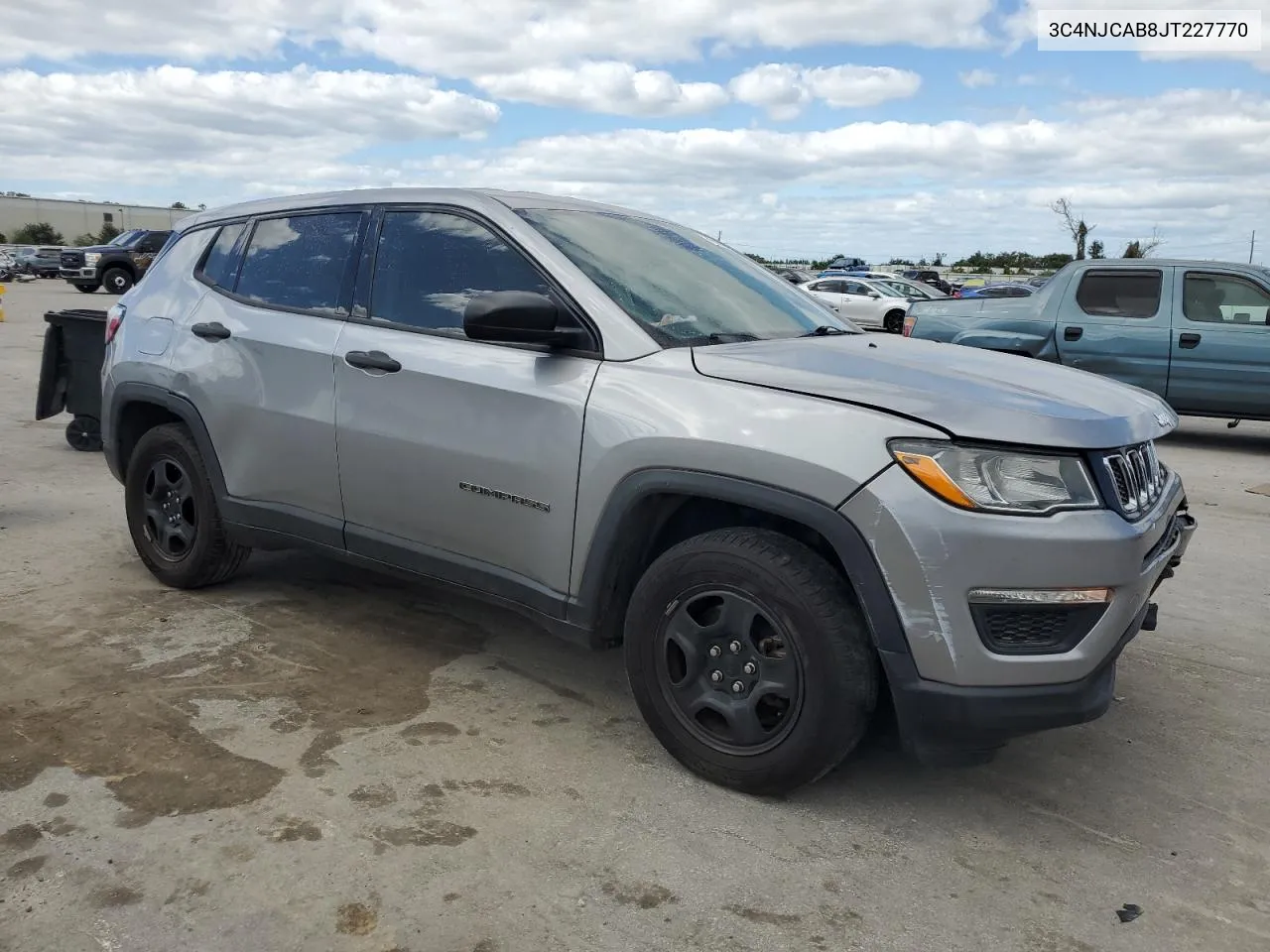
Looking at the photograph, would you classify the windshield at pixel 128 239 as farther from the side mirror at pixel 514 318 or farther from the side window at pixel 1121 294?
the side mirror at pixel 514 318

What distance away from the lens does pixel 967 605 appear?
105 inches

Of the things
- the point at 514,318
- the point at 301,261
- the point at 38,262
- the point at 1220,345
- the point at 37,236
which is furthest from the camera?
the point at 37,236

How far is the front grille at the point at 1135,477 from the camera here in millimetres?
2809

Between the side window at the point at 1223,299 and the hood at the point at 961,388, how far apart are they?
7.29 metres

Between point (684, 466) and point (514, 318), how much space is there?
2.25 feet

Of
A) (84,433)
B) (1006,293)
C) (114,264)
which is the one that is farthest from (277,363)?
(114,264)

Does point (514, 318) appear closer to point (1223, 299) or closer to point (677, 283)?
point (677, 283)

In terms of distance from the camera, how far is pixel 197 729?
3.41 meters

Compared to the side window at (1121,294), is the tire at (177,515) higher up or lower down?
lower down

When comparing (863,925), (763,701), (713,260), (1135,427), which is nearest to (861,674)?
(763,701)

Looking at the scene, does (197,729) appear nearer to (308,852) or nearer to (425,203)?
(308,852)

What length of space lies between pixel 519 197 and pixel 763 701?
6.74 ft

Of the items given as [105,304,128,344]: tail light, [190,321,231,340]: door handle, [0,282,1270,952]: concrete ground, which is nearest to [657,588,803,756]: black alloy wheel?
[0,282,1270,952]: concrete ground

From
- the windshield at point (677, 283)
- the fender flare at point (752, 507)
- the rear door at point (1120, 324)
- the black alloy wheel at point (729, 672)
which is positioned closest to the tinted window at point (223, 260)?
the windshield at point (677, 283)
